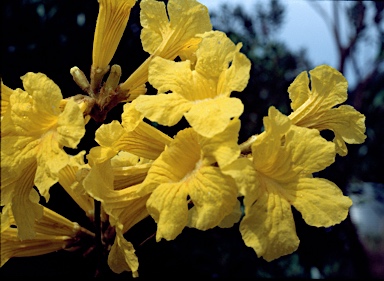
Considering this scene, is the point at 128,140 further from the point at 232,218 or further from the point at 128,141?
the point at 232,218

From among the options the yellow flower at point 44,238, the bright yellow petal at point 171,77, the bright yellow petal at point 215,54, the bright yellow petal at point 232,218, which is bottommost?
the yellow flower at point 44,238

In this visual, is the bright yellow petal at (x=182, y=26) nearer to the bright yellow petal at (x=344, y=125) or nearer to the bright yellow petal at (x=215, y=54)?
the bright yellow petal at (x=215, y=54)

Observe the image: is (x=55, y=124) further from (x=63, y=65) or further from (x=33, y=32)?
(x=33, y=32)

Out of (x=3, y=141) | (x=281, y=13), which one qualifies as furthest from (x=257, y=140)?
(x=281, y=13)

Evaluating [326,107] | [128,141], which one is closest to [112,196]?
[128,141]

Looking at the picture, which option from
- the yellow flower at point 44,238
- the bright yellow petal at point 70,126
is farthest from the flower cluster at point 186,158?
the yellow flower at point 44,238

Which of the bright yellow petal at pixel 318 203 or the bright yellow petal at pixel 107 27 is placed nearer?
the bright yellow petal at pixel 318 203
